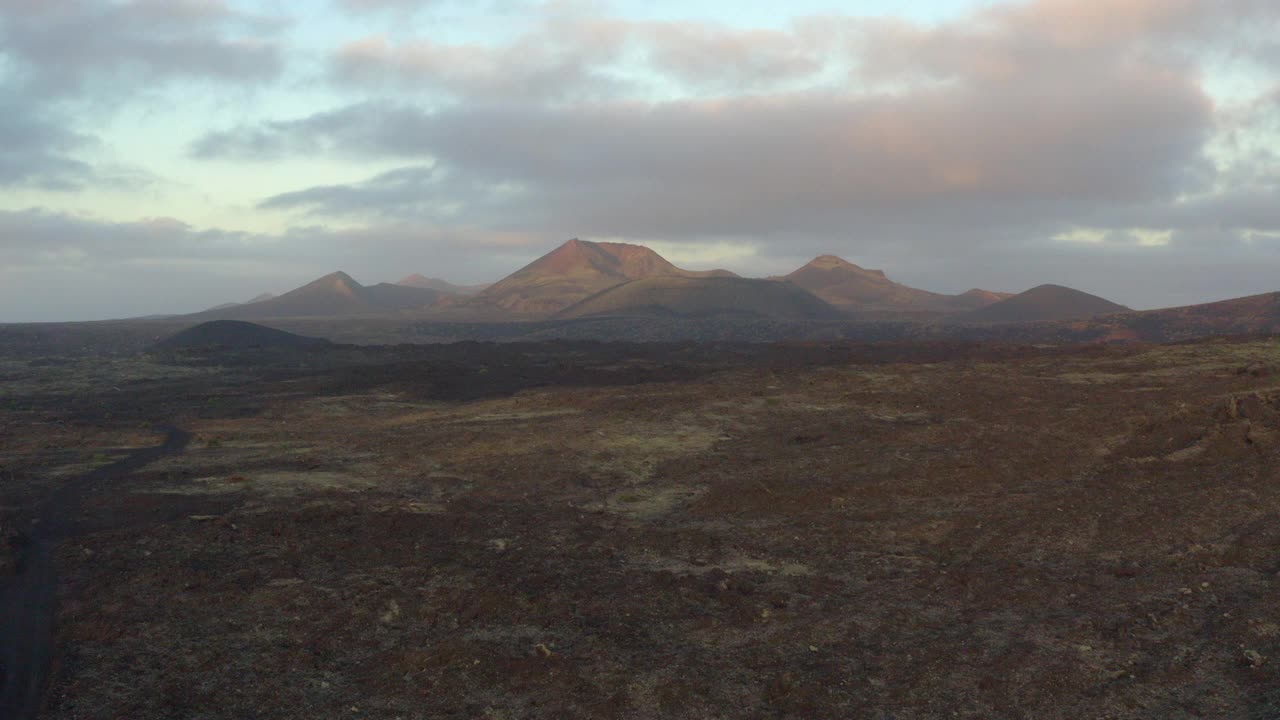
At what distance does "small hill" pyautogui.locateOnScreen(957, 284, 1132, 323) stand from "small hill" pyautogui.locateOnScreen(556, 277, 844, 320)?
33728 millimetres

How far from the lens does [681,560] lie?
1692 centimetres

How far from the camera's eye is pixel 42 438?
1265 inches

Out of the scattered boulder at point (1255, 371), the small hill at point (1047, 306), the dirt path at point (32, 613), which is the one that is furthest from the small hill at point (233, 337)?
the small hill at point (1047, 306)

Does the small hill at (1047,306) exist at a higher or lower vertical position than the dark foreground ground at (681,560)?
higher

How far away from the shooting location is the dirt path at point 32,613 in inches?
433

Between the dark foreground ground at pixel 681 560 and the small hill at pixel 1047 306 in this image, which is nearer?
the dark foreground ground at pixel 681 560

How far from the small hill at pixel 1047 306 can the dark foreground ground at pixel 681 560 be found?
133163mm

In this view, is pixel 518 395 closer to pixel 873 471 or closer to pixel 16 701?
pixel 873 471

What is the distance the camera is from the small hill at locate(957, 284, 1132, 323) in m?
161

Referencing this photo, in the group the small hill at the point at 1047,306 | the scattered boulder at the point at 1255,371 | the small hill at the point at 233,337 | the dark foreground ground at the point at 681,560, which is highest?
the small hill at the point at 1047,306

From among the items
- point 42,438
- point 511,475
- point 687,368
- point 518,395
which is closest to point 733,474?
point 511,475

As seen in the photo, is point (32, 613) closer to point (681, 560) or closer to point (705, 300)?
point (681, 560)

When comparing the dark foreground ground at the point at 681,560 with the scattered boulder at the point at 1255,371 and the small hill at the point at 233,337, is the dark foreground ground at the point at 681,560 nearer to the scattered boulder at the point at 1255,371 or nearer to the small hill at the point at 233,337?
the scattered boulder at the point at 1255,371

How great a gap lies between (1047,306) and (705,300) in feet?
221
